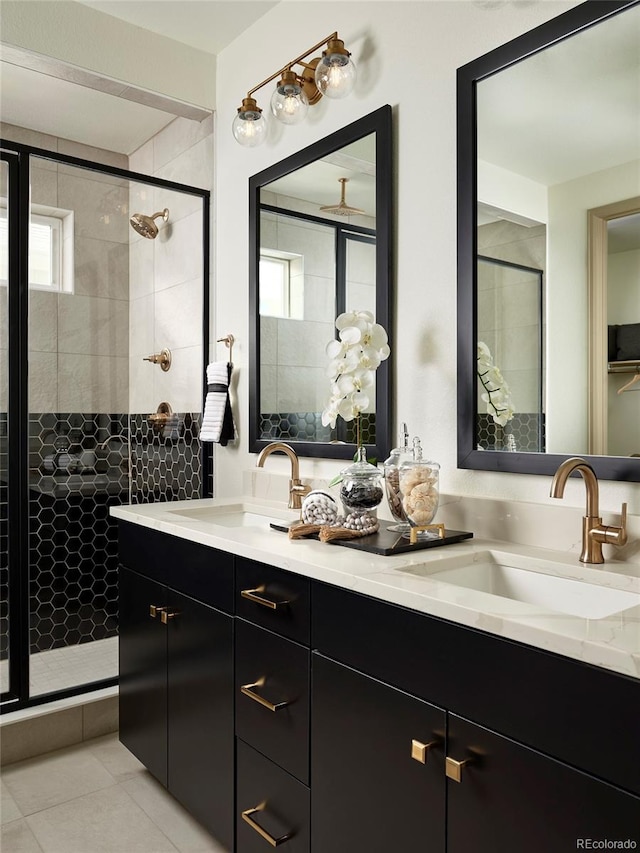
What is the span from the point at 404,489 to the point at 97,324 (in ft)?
5.11

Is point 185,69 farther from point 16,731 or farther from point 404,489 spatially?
point 16,731

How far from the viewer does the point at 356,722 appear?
1299 millimetres

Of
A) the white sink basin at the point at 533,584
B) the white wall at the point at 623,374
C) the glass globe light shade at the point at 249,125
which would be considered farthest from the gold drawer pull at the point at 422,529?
the glass globe light shade at the point at 249,125

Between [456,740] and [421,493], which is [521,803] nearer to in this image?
[456,740]

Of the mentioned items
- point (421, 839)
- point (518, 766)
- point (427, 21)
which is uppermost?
point (427, 21)

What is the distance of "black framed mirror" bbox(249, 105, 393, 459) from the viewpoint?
199 cm

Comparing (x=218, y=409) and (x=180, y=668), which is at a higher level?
(x=218, y=409)

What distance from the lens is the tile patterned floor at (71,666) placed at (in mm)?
2453

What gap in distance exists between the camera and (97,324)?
2602 millimetres

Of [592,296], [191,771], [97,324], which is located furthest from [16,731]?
[592,296]

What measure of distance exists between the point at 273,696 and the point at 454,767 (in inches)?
22.4

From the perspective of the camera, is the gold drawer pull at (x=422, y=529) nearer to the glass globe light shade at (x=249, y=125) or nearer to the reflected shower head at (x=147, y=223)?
the glass globe light shade at (x=249, y=125)

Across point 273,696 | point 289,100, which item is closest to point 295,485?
point 273,696

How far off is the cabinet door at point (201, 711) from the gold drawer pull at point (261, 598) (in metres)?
0.14
